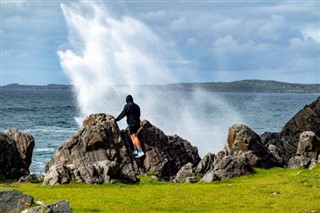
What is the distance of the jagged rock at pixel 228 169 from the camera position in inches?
1371

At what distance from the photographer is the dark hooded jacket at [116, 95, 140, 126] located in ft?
119

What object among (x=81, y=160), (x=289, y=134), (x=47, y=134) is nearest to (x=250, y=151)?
(x=81, y=160)

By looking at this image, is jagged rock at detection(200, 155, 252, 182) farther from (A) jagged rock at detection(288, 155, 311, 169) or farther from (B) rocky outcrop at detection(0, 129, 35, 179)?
(B) rocky outcrop at detection(0, 129, 35, 179)

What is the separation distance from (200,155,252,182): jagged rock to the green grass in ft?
8.01

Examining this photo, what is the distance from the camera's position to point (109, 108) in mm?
106812

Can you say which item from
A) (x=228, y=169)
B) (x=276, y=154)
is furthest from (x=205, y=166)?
(x=276, y=154)

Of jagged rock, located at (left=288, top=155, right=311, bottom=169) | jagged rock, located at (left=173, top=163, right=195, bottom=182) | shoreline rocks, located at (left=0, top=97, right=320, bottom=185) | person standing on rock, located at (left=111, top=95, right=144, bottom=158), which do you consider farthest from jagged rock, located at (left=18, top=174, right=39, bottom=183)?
jagged rock, located at (left=288, top=155, right=311, bottom=169)

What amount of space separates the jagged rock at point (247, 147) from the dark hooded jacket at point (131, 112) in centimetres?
945

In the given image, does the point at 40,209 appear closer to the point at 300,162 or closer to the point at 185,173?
the point at 185,173

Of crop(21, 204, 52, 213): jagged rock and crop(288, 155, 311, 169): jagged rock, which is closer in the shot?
crop(21, 204, 52, 213): jagged rock

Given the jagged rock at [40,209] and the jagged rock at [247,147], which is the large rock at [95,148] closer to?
the jagged rock at [247,147]

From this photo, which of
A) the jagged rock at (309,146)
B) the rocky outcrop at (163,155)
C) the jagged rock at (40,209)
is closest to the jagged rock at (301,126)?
the rocky outcrop at (163,155)

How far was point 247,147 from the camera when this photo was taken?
42344 millimetres

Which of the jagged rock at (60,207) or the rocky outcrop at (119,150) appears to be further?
the rocky outcrop at (119,150)
